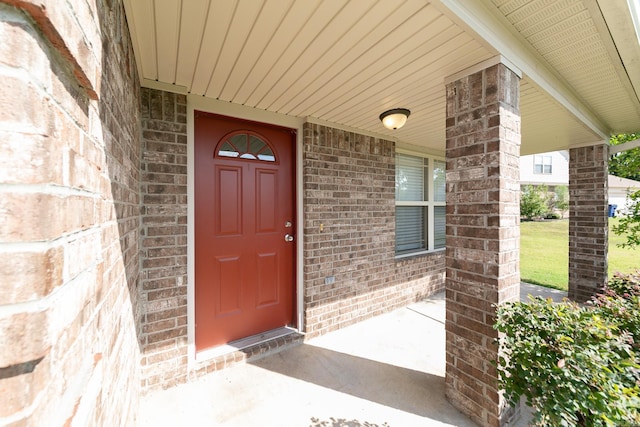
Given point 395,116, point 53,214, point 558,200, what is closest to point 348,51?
point 395,116

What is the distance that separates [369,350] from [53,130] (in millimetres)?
3067

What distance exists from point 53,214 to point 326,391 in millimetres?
2390

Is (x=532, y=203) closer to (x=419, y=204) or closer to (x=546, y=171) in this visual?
(x=546, y=171)

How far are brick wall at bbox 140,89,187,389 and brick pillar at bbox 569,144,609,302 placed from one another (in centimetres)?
561

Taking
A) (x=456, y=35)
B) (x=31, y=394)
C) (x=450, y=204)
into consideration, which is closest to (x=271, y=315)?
(x=450, y=204)

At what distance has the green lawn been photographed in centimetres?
545

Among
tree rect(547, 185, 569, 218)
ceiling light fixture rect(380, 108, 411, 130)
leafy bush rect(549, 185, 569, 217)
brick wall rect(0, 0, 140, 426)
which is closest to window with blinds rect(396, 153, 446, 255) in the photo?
ceiling light fixture rect(380, 108, 411, 130)

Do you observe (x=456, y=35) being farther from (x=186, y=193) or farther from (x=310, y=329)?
(x=310, y=329)

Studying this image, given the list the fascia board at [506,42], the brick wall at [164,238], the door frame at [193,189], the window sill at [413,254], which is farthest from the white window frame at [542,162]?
the brick wall at [164,238]

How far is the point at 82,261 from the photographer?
2.24 ft

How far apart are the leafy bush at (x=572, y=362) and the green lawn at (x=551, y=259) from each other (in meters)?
2.65

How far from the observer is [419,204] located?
175 inches

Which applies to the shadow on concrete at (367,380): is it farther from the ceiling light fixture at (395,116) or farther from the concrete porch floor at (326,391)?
the ceiling light fixture at (395,116)

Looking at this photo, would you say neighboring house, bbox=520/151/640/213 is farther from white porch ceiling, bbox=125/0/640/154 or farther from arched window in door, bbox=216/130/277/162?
arched window in door, bbox=216/130/277/162
